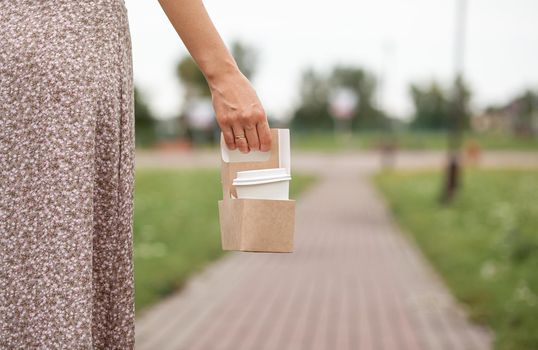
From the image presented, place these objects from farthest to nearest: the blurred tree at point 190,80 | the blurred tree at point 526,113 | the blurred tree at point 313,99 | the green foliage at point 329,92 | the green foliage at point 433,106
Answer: the green foliage at point 329,92, the blurred tree at point 313,99, the blurred tree at point 526,113, the green foliage at point 433,106, the blurred tree at point 190,80

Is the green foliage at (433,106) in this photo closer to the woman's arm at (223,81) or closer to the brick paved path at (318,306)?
the brick paved path at (318,306)

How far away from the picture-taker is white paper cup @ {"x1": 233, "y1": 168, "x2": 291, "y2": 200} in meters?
1.40

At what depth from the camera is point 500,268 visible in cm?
716

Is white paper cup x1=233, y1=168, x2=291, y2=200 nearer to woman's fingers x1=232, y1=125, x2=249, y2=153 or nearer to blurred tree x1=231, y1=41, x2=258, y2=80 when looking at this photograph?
woman's fingers x1=232, y1=125, x2=249, y2=153

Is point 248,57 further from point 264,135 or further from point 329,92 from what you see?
point 264,135

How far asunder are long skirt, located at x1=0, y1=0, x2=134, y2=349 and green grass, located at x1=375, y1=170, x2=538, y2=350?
3.92 meters

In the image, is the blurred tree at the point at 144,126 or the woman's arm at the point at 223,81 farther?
the blurred tree at the point at 144,126

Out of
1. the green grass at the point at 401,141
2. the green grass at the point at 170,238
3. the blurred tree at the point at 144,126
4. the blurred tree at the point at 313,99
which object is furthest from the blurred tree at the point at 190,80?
the green grass at the point at 170,238

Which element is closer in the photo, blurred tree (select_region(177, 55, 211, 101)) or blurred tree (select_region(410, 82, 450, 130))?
blurred tree (select_region(177, 55, 211, 101))

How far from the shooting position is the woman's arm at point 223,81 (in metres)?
1.38

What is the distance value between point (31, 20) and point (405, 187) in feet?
61.9

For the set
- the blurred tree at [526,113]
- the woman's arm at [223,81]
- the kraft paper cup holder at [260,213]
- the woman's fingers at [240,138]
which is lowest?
the kraft paper cup holder at [260,213]

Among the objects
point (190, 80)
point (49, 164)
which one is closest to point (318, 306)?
point (49, 164)

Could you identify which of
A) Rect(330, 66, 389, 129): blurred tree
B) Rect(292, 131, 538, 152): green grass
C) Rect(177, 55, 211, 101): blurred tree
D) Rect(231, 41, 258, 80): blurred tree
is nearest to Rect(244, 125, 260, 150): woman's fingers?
Rect(292, 131, 538, 152): green grass
